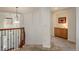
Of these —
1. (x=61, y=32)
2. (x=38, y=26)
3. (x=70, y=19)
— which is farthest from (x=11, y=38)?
(x=70, y=19)

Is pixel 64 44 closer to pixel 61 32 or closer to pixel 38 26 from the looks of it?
pixel 61 32

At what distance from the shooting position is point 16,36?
2199mm

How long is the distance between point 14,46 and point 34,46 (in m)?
0.40

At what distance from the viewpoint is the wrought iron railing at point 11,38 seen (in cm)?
210

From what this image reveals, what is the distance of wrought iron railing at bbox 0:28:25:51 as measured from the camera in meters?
2.10

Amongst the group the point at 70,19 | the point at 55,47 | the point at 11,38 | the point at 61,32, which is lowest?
the point at 55,47

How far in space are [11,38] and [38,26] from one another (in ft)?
2.01

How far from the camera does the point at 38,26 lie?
7.00 feet

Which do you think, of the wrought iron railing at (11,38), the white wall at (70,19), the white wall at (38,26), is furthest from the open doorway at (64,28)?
the wrought iron railing at (11,38)

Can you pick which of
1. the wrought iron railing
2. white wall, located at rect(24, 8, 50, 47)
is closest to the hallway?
white wall, located at rect(24, 8, 50, 47)
